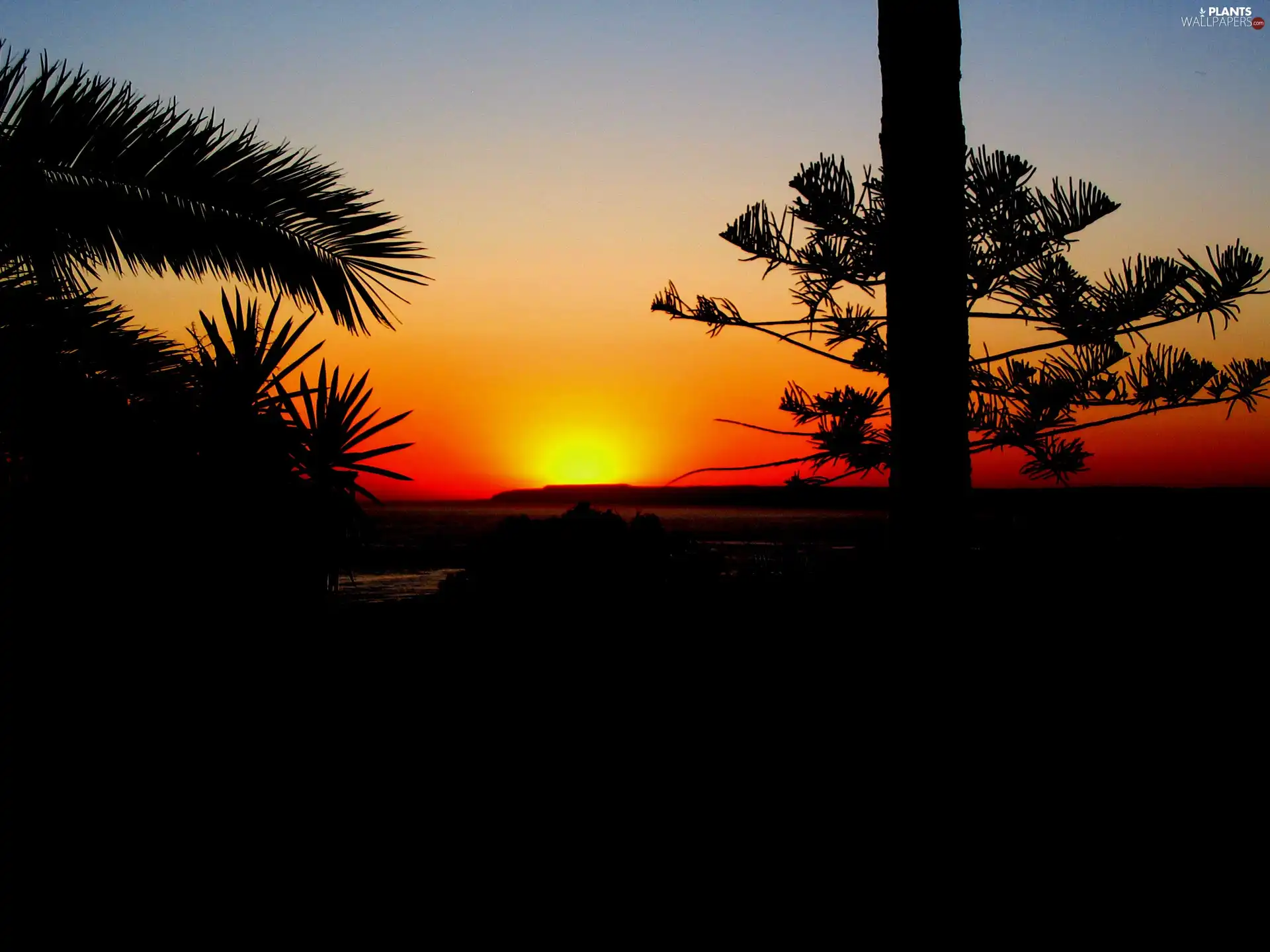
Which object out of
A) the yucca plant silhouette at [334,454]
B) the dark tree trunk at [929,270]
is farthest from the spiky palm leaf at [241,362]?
the dark tree trunk at [929,270]

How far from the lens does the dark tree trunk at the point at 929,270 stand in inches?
161

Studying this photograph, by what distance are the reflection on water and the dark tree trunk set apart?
5.14 metres

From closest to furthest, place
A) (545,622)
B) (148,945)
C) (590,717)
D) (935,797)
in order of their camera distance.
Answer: (148,945), (935,797), (590,717), (545,622)

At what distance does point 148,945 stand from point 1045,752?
3.02 metres

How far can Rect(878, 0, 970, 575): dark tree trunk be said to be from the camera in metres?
4.08

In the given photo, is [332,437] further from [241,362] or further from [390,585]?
[390,585]

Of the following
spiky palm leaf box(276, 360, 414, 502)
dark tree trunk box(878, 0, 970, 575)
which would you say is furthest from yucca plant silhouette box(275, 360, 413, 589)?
dark tree trunk box(878, 0, 970, 575)

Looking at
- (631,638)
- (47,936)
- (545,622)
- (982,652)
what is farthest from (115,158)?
(982,652)

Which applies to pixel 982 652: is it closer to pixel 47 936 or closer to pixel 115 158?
pixel 47 936

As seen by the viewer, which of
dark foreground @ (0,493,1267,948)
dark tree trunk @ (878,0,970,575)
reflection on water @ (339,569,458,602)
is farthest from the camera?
reflection on water @ (339,569,458,602)

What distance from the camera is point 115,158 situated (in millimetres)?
5562

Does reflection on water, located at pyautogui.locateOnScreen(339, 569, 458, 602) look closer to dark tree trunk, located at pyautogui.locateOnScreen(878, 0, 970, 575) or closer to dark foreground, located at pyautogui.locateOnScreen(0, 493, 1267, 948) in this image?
dark foreground, located at pyautogui.locateOnScreen(0, 493, 1267, 948)

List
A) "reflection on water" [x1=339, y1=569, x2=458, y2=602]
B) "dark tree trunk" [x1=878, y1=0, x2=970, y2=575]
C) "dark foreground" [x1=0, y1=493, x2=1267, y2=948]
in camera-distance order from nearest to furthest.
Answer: "dark foreground" [x1=0, y1=493, x2=1267, y2=948]
"dark tree trunk" [x1=878, y1=0, x2=970, y2=575]
"reflection on water" [x1=339, y1=569, x2=458, y2=602]

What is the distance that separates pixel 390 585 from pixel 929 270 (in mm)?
8490
